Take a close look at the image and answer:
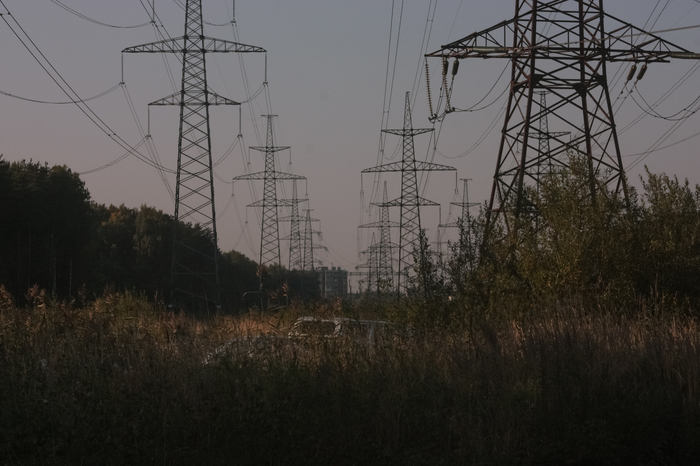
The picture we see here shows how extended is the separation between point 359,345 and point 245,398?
232cm

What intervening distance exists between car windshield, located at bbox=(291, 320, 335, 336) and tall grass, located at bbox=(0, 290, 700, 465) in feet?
0.91

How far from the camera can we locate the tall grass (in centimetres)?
872

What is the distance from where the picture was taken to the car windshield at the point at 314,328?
37.2 feet

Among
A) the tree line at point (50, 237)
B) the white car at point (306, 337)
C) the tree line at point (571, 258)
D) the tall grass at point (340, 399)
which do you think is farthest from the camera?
the tree line at point (50, 237)

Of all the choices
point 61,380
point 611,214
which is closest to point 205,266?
point 611,214

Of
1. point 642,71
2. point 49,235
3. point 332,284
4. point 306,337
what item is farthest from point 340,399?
point 332,284

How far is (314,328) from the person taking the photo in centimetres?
1146

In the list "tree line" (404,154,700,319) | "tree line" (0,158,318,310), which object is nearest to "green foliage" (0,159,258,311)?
"tree line" (0,158,318,310)

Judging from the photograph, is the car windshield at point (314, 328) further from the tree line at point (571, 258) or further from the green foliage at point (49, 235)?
the green foliage at point (49, 235)

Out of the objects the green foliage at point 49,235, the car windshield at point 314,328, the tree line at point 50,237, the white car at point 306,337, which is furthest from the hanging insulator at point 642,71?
the green foliage at point 49,235

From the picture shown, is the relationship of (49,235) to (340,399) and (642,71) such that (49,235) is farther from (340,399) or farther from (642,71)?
(340,399)

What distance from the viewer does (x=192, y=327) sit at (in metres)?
11.8

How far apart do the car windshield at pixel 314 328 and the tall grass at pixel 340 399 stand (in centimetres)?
28

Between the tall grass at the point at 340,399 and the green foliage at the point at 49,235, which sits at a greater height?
the green foliage at the point at 49,235
